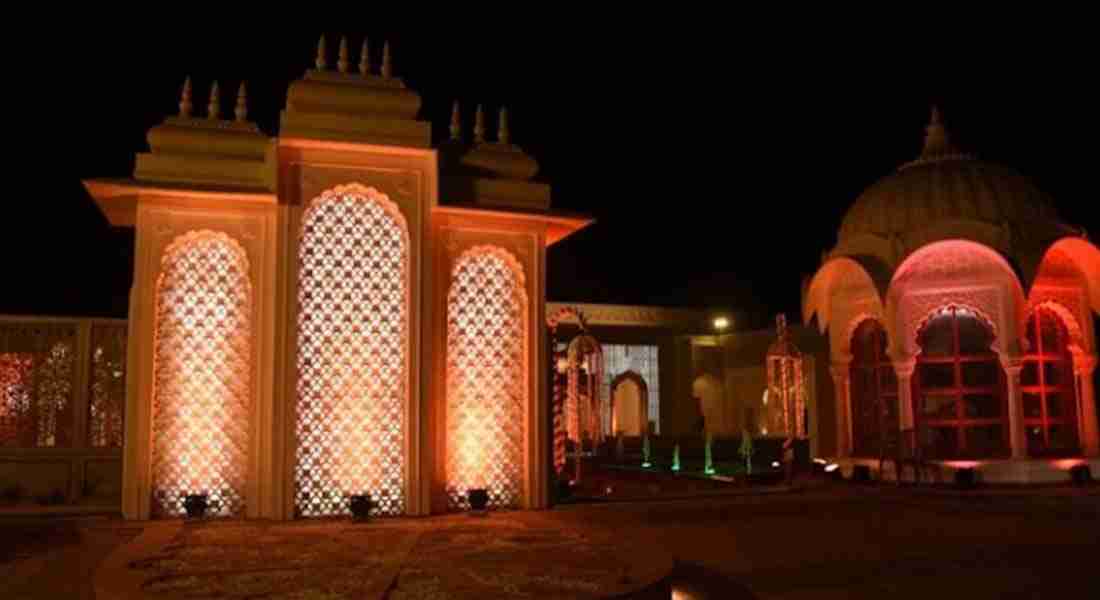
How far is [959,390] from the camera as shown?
1437 cm

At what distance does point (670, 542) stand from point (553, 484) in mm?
2400

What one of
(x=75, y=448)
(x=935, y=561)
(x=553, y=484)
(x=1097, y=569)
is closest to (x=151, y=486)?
(x=75, y=448)

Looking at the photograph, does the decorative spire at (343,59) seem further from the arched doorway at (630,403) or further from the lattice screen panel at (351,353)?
the arched doorway at (630,403)

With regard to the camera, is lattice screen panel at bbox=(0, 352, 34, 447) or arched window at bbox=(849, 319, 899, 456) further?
arched window at bbox=(849, 319, 899, 456)

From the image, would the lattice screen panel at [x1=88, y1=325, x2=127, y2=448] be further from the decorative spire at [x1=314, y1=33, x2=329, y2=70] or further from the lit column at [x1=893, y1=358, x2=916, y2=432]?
the lit column at [x1=893, y1=358, x2=916, y2=432]

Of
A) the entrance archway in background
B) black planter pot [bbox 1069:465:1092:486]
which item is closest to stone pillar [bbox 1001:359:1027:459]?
black planter pot [bbox 1069:465:1092:486]

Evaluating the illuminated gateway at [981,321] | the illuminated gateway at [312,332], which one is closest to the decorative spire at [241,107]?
the illuminated gateway at [312,332]

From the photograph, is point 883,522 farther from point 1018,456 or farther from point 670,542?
point 1018,456

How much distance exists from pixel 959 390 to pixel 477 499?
8.47m

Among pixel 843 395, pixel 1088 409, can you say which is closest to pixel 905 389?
pixel 843 395

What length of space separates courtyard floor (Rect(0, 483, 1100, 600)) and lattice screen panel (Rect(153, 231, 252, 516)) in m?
0.57

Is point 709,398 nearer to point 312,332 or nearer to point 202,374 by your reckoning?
point 312,332

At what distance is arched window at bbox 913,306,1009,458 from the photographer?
1428 cm

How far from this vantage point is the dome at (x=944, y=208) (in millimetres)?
14086
